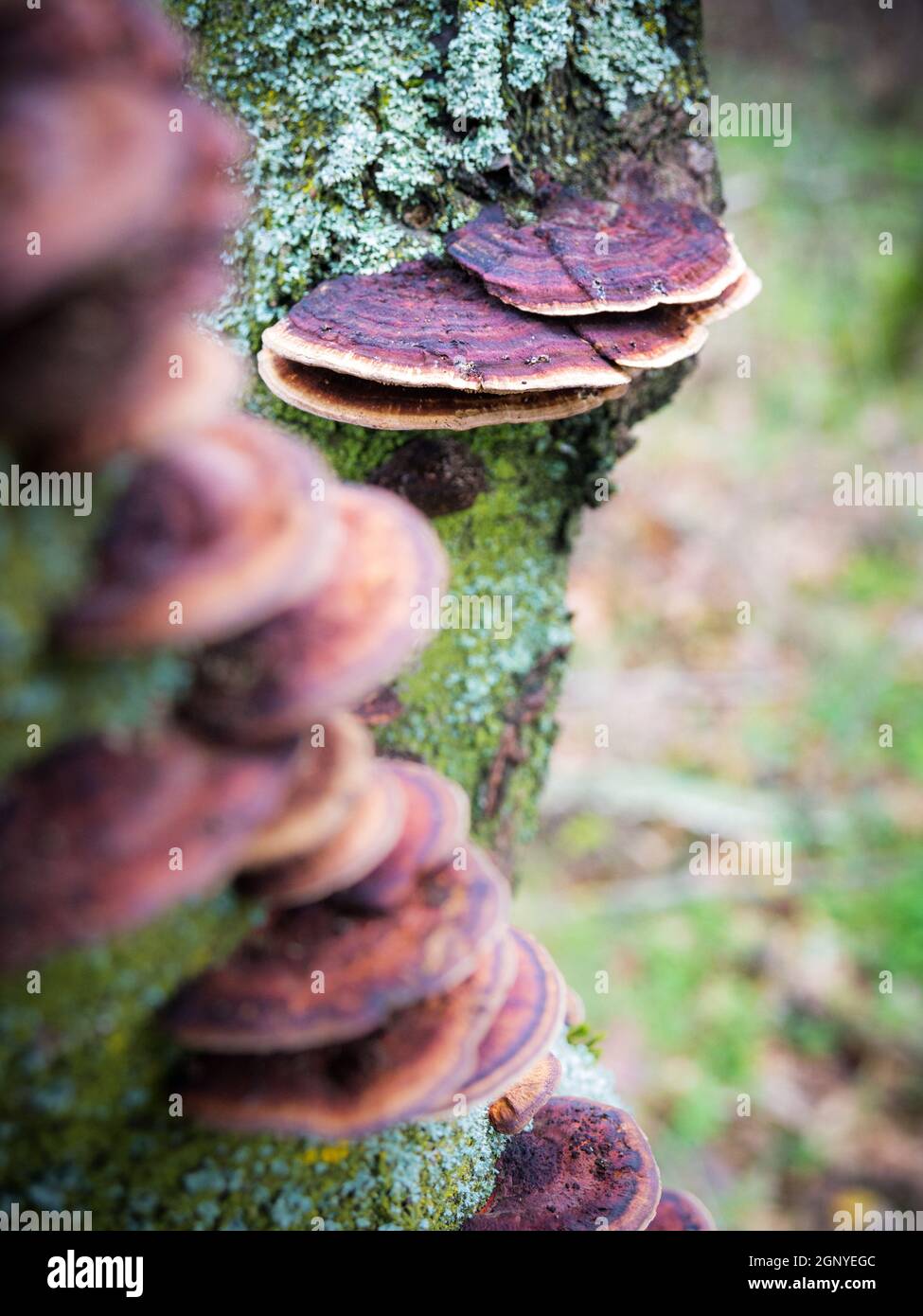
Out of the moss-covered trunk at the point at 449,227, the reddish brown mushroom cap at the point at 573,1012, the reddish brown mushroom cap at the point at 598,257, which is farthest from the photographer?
the reddish brown mushroom cap at the point at 573,1012

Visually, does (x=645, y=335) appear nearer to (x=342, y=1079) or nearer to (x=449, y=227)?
(x=449, y=227)

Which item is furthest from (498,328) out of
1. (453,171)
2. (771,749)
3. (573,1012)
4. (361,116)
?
(771,749)

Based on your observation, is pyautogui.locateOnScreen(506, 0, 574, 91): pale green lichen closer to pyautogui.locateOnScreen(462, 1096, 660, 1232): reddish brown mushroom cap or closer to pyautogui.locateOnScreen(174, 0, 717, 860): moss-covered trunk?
pyautogui.locateOnScreen(174, 0, 717, 860): moss-covered trunk

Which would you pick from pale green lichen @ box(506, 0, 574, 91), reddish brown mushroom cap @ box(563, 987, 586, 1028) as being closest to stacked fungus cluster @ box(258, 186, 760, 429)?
pale green lichen @ box(506, 0, 574, 91)

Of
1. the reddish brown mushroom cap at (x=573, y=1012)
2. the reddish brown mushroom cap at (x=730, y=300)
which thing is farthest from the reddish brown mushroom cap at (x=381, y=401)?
the reddish brown mushroom cap at (x=573, y=1012)

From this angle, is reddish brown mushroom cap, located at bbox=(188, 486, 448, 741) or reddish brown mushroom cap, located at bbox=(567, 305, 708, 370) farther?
reddish brown mushroom cap, located at bbox=(567, 305, 708, 370)

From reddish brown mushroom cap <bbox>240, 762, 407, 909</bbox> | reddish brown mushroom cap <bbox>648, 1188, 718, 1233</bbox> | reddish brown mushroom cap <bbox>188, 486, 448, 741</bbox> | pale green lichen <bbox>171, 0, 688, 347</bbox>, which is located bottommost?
reddish brown mushroom cap <bbox>648, 1188, 718, 1233</bbox>

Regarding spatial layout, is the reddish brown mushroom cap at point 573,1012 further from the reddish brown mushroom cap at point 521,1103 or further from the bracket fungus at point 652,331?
the bracket fungus at point 652,331
